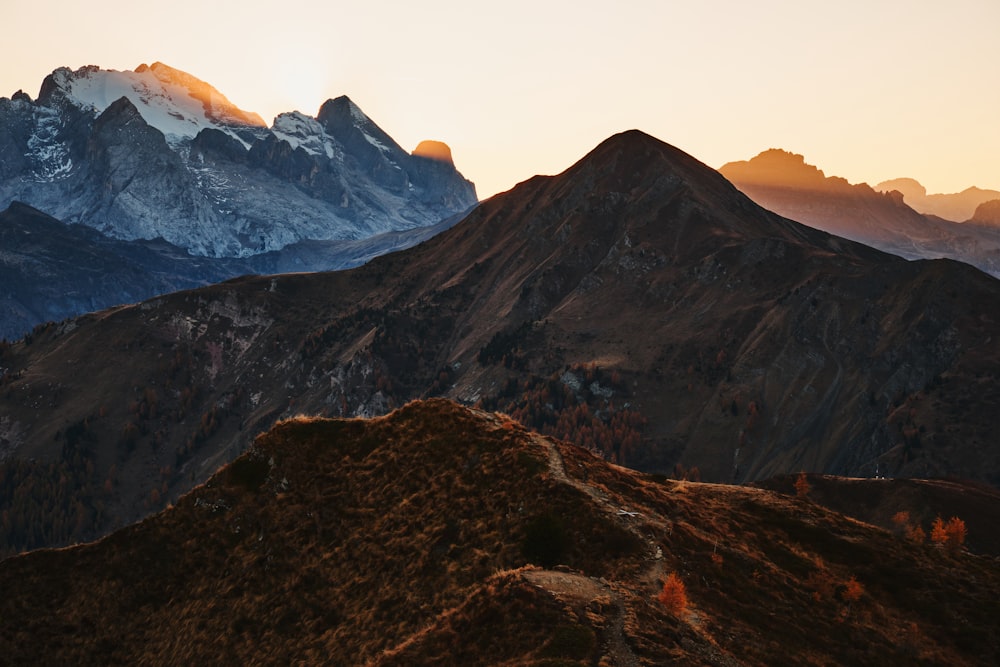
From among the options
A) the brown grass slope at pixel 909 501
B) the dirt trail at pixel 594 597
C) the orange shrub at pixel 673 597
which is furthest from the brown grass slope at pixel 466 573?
the brown grass slope at pixel 909 501

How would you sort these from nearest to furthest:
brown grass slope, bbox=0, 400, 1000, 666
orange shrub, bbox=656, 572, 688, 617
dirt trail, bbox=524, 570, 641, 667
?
dirt trail, bbox=524, 570, 641, 667 < brown grass slope, bbox=0, 400, 1000, 666 < orange shrub, bbox=656, 572, 688, 617

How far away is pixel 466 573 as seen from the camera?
41.2 meters

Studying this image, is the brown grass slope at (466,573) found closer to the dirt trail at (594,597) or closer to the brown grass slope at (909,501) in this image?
the dirt trail at (594,597)

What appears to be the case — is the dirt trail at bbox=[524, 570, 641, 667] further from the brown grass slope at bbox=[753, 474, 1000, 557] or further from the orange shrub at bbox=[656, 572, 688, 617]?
the brown grass slope at bbox=[753, 474, 1000, 557]

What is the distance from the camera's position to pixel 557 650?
1233 inches

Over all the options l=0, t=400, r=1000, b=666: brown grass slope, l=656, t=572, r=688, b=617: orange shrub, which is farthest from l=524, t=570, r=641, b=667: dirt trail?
l=656, t=572, r=688, b=617: orange shrub

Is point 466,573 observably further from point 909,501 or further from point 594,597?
point 909,501

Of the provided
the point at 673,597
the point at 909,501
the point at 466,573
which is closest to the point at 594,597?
the point at 673,597

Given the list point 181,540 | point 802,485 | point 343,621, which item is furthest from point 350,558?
point 802,485

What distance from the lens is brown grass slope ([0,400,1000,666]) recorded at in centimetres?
3547

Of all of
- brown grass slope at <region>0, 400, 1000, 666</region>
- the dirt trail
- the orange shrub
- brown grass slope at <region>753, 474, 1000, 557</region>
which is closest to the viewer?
the dirt trail

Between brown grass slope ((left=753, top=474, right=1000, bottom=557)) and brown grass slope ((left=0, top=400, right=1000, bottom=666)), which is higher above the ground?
brown grass slope ((left=0, top=400, right=1000, bottom=666))

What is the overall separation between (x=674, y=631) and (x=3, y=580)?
144ft

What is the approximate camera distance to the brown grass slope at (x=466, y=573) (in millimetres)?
35469
